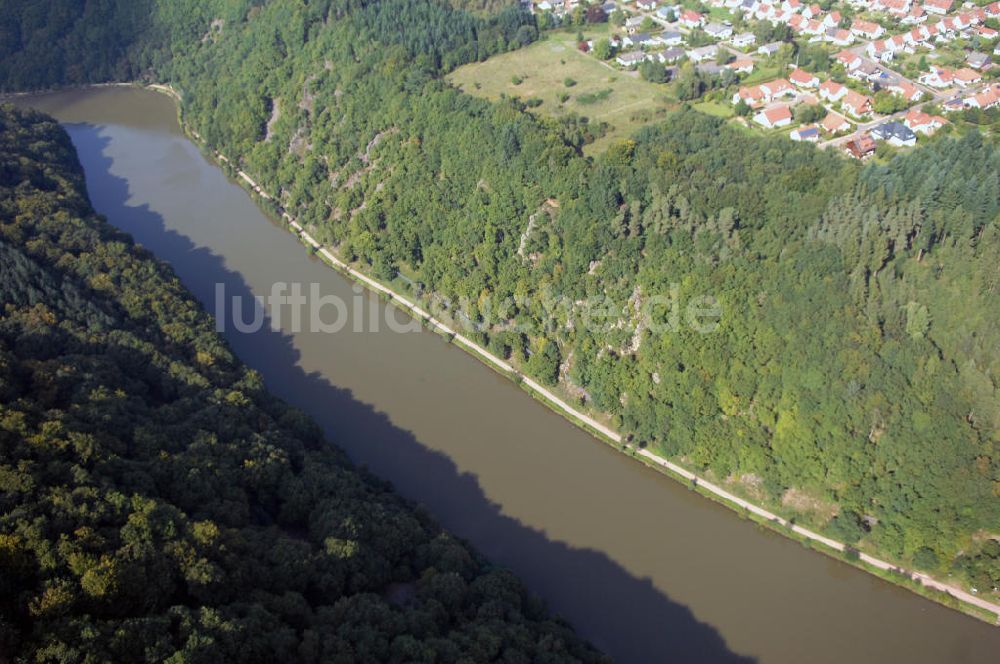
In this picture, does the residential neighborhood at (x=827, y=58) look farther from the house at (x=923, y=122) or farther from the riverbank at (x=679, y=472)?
the riverbank at (x=679, y=472)

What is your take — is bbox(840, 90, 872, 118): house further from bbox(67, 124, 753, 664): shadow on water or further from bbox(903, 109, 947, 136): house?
bbox(67, 124, 753, 664): shadow on water

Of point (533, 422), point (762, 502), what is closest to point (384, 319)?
point (533, 422)

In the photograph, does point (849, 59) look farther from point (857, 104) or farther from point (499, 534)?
point (499, 534)

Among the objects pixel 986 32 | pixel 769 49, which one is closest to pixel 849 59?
pixel 769 49

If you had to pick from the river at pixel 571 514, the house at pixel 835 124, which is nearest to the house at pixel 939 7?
the house at pixel 835 124

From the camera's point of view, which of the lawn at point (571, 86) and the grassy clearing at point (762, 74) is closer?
the lawn at point (571, 86)

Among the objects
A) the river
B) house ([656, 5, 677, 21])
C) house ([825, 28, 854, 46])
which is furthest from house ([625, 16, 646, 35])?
the river

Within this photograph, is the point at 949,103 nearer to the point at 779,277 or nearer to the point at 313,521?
the point at 779,277
